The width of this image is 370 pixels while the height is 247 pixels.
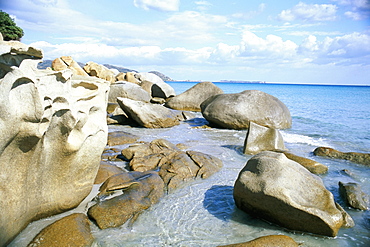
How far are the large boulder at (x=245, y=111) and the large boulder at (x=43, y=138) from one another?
7.93 m

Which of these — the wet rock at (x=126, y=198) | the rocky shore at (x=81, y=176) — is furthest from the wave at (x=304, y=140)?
A: the wet rock at (x=126, y=198)

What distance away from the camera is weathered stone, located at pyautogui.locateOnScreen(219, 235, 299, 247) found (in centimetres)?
355

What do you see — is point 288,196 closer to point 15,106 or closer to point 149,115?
point 15,106

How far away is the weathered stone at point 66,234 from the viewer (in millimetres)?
3521

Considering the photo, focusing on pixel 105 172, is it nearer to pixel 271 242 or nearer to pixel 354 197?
pixel 271 242

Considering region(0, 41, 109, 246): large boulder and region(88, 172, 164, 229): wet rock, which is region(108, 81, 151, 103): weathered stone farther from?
region(0, 41, 109, 246): large boulder

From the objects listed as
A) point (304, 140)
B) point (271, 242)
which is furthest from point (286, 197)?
point (304, 140)

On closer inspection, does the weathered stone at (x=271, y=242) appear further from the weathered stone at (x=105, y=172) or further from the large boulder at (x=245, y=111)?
the large boulder at (x=245, y=111)

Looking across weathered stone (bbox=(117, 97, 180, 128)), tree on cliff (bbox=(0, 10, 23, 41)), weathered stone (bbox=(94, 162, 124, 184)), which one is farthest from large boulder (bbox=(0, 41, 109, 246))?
tree on cliff (bbox=(0, 10, 23, 41))

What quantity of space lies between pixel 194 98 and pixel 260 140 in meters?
9.39

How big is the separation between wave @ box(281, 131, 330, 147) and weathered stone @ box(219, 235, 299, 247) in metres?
7.11

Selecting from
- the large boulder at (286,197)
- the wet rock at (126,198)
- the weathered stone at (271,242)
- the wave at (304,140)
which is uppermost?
the large boulder at (286,197)

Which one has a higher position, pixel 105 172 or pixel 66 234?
pixel 66 234

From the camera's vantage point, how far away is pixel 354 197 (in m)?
5.06
